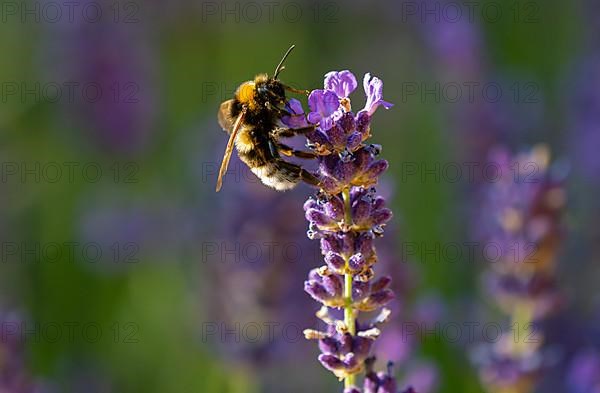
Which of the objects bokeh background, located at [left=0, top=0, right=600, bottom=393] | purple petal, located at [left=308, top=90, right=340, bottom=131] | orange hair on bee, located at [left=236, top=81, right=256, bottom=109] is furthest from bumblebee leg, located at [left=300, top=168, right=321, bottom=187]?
bokeh background, located at [left=0, top=0, right=600, bottom=393]

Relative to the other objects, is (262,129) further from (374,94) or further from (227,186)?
(227,186)

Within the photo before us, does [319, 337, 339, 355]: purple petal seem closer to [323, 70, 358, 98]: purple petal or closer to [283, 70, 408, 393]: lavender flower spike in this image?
[283, 70, 408, 393]: lavender flower spike

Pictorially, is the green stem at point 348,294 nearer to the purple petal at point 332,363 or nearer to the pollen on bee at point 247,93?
the purple petal at point 332,363

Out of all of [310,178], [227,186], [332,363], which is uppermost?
[227,186]

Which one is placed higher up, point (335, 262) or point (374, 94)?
point (374, 94)

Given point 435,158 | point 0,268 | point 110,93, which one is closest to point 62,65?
point 110,93

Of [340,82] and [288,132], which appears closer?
[340,82]

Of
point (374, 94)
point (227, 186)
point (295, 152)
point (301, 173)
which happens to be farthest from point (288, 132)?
point (227, 186)

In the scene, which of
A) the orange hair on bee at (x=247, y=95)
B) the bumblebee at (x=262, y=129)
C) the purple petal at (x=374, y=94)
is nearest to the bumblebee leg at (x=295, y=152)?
the bumblebee at (x=262, y=129)
